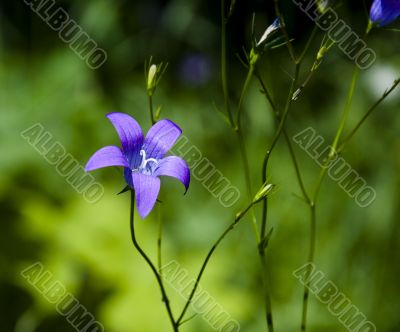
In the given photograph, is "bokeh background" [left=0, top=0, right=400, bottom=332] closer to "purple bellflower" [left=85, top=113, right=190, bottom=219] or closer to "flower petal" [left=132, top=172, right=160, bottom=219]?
"purple bellflower" [left=85, top=113, right=190, bottom=219]

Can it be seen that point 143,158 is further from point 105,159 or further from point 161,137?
point 105,159

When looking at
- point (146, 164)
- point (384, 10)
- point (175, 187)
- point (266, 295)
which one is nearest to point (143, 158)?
point (146, 164)

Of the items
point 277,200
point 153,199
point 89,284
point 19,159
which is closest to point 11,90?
point 19,159

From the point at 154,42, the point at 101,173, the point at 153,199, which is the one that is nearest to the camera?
the point at 153,199

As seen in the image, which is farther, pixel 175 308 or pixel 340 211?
pixel 340 211

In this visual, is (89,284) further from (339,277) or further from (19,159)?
(339,277)

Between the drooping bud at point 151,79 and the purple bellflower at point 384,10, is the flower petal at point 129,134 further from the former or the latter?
the purple bellflower at point 384,10

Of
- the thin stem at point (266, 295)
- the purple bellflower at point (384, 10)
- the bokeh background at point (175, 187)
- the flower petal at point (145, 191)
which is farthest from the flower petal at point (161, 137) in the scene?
the bokeh background at point (175, 187)

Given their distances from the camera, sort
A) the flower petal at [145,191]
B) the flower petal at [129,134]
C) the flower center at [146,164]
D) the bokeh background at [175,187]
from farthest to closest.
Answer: the bokeh background at [175,187] < the flower center at [146,164] < the flower petal at [129,134] < the flower petal at [145,191]
